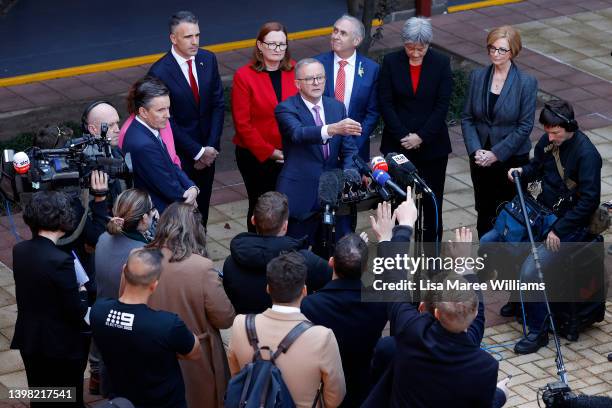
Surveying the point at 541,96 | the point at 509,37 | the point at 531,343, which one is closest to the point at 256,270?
the point at 531,343

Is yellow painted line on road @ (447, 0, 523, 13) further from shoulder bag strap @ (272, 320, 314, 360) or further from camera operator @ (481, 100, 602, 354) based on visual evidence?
shoulder bag strap @ (272, 320, 314, 360)

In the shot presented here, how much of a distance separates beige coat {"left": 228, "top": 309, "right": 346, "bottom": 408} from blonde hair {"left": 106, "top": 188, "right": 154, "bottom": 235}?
1.30m

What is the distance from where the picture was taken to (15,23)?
50.1 feet

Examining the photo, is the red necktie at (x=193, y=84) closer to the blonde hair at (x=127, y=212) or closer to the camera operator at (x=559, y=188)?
the blonde hair at (x=127, y=212)

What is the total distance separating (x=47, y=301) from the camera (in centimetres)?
677

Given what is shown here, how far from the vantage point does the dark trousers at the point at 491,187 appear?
923cm

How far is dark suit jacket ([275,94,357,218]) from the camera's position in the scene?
8.38m

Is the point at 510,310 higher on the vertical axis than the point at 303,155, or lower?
lower

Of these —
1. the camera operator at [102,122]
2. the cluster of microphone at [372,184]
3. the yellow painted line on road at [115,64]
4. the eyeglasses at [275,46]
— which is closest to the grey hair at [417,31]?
the eyeglasses at [275,46]

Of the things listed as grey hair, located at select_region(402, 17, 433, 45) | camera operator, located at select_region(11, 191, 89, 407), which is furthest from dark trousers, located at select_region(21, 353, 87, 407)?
grey hair, located at select_region(402, 17, 433, 45)

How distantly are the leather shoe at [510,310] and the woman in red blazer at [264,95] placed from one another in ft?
7.01

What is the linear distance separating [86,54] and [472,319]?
33.1 ft

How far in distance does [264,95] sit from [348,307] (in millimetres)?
3333

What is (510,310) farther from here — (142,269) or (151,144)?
(142,269)
